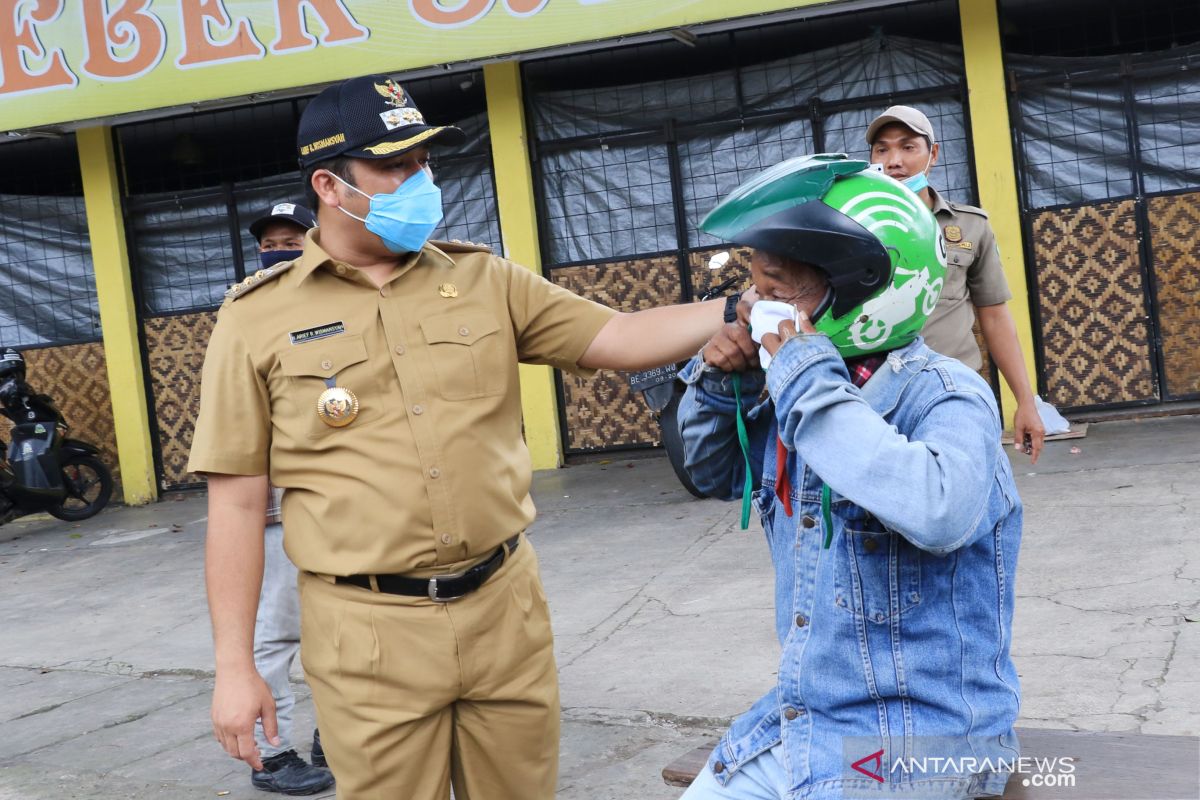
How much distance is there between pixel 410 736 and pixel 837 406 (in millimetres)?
1225

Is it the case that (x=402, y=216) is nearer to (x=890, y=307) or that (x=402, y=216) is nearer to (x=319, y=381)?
(x=319, y=381)

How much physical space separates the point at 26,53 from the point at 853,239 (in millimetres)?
9051

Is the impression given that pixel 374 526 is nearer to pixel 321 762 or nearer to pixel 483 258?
pixel 483 258

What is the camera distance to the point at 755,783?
2.29 metres

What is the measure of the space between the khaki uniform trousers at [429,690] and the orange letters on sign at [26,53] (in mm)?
7922

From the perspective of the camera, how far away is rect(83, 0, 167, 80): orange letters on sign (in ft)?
30.7

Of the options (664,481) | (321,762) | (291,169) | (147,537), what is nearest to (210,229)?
(291,169)

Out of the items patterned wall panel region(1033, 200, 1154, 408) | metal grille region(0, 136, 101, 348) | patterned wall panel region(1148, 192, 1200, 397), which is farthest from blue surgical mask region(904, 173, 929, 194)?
metal grille region(0, 136, 101, 348)

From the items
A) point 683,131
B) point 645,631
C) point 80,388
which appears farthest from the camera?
point 80,388

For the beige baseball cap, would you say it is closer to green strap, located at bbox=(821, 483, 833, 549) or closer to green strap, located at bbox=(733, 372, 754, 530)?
green strap, located at bbox=(733, 372, 754, 530)

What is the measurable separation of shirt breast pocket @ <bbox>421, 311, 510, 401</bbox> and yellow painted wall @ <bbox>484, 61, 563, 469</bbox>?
671cm

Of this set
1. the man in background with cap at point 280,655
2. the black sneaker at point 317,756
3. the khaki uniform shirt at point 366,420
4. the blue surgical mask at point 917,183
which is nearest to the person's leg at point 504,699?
the khaki uniform shirt at point 366,420

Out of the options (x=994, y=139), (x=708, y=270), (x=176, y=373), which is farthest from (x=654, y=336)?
(x=176, y=373)

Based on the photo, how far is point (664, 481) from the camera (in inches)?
354
